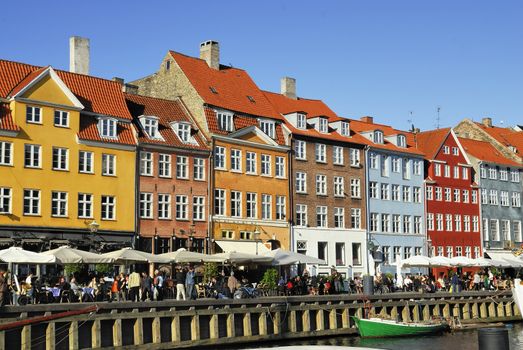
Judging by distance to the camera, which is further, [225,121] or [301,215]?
[301,215]

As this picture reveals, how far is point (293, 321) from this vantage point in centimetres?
3834

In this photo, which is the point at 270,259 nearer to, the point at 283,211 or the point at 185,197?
the point at 185,197

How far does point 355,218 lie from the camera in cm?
6281

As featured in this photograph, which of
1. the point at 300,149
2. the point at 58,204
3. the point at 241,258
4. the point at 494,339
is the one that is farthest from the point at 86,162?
the point at 494,339

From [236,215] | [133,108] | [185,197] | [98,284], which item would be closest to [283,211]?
[236,215]

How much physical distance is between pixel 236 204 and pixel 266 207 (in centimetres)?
286

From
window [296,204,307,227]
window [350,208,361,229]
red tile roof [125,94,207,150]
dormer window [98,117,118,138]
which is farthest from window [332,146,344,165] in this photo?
dormer window [98,117,118,138]

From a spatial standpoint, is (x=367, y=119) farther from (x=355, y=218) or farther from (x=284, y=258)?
(x=284, y=258)

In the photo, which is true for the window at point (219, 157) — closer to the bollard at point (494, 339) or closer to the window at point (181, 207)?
the window at point (181, 207)

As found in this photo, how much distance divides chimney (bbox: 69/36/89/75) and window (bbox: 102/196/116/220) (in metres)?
9.28

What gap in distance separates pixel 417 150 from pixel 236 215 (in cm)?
2240

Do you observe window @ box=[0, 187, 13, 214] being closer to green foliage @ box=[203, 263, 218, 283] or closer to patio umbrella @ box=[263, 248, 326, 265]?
green foliage @ box=[203, 263, 218, 283]

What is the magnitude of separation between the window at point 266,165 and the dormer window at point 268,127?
1780 mm

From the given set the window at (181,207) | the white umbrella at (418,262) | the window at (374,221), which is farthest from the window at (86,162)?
the window at (374,221)
